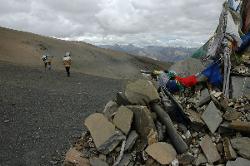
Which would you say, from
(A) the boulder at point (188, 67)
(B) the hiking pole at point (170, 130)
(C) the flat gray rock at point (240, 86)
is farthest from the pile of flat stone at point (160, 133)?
(A) the boulder at point (188, 67)

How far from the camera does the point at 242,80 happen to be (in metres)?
12.6

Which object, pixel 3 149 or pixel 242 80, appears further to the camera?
pixel 3 149

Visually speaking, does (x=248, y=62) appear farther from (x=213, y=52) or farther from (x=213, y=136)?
(x=213, y=136)

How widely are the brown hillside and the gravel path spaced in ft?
64.3

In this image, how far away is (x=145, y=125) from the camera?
11156 millimetres

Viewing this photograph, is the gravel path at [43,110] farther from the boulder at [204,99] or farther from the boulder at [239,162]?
the boulder at [239,162]

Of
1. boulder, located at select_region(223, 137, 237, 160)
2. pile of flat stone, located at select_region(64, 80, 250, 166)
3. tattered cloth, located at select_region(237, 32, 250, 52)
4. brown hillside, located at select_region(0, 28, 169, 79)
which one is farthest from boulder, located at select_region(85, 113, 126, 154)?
brown hillside, located at select_region(0, 28, 169, 79)

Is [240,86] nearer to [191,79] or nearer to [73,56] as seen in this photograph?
[191,79]

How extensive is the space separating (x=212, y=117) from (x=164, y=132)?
1.53 meters

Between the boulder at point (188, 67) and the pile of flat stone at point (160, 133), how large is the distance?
67.3 inches

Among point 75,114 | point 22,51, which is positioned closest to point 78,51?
A: point 22,51

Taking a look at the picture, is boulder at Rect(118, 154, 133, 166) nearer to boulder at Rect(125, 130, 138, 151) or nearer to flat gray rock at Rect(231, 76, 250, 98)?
boulder at Rect(125, 130, 138, 151)

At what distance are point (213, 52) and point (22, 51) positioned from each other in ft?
170

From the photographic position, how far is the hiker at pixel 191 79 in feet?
42.2
